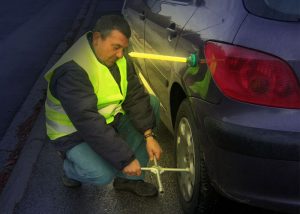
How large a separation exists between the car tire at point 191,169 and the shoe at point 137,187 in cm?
21

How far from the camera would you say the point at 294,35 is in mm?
2188

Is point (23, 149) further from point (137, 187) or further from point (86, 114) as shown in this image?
point (86, 114)

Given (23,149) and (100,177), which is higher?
(100,177)

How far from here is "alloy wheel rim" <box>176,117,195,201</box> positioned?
2873 millimetres

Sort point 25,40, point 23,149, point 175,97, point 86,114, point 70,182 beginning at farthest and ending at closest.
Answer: point 25,40, point 23,149, point 70,182, point 175,97, point 86,114

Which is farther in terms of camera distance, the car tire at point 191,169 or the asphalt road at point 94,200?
the asphalt road at point 94,200

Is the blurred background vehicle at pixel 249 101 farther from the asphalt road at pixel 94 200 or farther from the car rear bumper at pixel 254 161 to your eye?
the asphalt road at pixel 94 200

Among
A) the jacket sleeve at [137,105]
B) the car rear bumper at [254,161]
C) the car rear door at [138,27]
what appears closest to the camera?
the car rear bumper at [254,161]

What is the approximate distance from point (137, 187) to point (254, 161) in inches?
50.1

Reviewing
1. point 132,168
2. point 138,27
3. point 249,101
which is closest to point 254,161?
point 249,101

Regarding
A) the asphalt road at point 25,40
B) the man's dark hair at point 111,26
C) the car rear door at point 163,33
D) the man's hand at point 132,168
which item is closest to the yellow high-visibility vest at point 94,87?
the man's dark hair at point 111,26

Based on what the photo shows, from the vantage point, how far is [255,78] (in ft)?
7.36

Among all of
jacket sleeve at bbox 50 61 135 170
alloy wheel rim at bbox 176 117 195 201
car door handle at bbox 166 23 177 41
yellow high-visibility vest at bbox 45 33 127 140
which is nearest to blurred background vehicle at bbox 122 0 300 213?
alloy wheel rim at bbox 176 117 195 201

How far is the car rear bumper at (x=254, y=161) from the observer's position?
7.17ft
